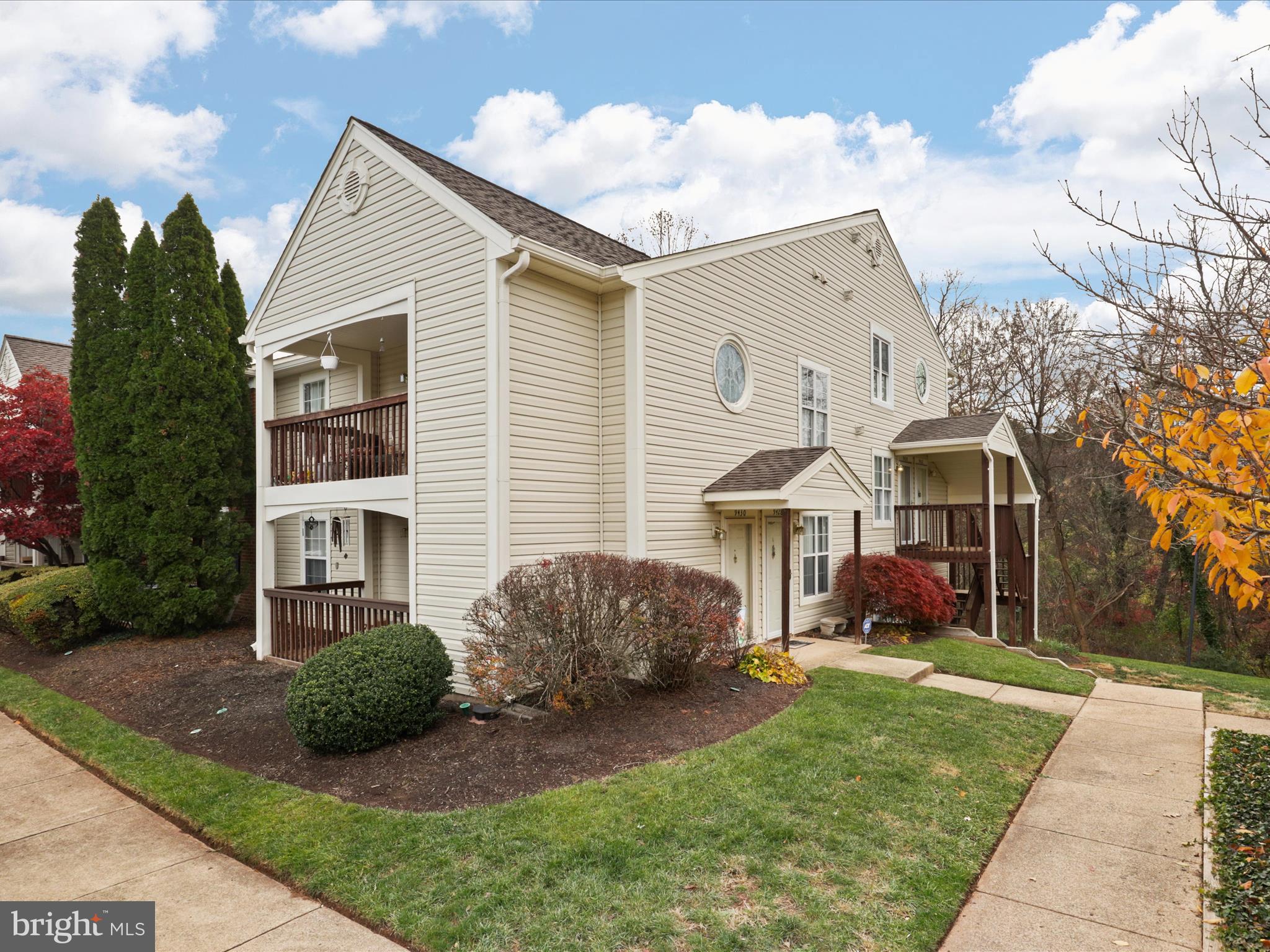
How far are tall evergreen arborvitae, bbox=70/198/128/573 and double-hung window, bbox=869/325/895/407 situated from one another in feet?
44.2

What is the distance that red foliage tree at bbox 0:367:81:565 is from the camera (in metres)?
13.1

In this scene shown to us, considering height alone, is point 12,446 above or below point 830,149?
below

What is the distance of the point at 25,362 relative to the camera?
19750mm

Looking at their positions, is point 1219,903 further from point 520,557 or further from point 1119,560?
point 1119,560

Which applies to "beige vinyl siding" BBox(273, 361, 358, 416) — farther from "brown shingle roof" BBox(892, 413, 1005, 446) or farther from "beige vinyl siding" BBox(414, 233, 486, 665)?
"brown shingle roof" BBox(892, 413, 1005, 446)

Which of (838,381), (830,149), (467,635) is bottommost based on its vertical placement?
(467,635)

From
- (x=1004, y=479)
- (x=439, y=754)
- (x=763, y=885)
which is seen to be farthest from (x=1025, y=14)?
(x=1004, y=479)

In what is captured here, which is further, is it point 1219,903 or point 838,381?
point 838,381

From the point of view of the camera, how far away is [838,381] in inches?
507

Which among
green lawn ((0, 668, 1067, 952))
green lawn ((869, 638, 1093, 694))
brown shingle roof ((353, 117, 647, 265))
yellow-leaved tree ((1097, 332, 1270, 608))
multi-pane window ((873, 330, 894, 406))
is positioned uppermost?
brown shingle roof ((353, 117, 647, 265))

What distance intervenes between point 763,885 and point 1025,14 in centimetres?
855

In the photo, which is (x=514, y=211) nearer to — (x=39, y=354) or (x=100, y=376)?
(x=100, y=376)

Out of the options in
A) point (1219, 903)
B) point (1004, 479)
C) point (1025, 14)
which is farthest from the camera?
point (1004, 479)

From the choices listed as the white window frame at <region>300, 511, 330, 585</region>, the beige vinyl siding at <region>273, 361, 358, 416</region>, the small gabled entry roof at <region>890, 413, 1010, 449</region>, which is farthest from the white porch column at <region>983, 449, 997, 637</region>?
the white window frame at <region>300, 511, 330, 585</region>
